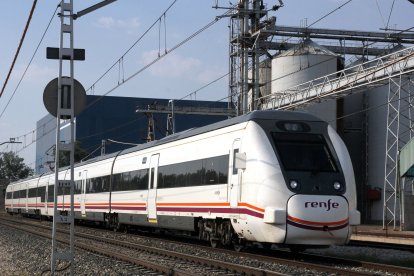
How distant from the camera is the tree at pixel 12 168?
401 feet

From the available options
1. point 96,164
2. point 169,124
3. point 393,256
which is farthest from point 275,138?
point 169,124

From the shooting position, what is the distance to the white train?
14008 millimetres

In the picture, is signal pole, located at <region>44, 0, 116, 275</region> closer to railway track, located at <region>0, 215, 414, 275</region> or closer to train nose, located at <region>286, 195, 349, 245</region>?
railway track, located at <region>0, 215, 414, 275</region>

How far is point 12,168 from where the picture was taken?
12519 centimetres

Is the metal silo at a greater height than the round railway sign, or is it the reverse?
the metal silo

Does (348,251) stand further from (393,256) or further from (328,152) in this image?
(328,152)

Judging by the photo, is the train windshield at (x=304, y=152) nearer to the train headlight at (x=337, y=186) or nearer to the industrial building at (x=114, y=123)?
the train headlight at (x=337, y=186)

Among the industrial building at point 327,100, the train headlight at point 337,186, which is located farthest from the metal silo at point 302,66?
the train headlight at point 337,186

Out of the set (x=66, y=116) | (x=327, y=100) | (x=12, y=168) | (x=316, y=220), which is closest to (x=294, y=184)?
(x=316, y=220)

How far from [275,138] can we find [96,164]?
17.4 m

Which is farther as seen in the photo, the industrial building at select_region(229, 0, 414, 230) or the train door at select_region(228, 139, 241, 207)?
the industrial building at select_region(229, 0, 414, 230)

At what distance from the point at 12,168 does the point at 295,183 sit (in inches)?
4641

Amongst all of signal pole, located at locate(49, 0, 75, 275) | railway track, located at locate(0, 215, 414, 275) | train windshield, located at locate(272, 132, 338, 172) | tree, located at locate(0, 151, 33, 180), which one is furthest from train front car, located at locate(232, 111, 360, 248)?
tree, located at locate(0, 151, 33, 180)

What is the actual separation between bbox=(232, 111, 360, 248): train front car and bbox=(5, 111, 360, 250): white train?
0.07 feet
